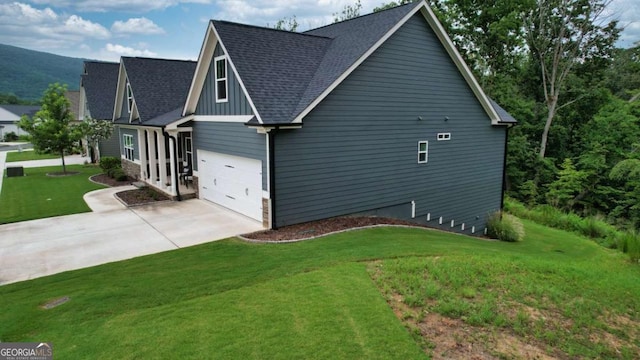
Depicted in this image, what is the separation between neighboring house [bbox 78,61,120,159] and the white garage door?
48.2 ft

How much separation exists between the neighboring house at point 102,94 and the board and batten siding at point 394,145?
20145 mm

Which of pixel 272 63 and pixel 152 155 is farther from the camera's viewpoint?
pixel 152 155

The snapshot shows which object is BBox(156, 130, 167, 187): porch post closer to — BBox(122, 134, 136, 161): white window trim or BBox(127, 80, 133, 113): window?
BBox(122, 134, 136, 161): white window trim

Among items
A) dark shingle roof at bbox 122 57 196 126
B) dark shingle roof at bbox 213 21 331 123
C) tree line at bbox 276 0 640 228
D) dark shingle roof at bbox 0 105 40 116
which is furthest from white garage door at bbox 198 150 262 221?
dark shingle roof at bbox 0 105 40 116

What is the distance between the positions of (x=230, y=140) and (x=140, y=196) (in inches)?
224

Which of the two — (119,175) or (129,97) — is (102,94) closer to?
(129,97)

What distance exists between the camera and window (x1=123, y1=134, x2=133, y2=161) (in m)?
21.3

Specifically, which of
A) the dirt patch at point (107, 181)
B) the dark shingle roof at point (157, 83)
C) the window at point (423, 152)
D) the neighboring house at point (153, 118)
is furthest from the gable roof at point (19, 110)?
the window at point (423, 152)

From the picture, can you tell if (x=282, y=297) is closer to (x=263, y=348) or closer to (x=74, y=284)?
(x=263, y=348)

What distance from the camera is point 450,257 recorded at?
8.52 m

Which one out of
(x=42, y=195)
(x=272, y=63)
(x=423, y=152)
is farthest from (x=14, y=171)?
(x=423, y=152)

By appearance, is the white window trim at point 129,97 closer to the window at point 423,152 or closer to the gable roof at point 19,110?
the window at point 423,152

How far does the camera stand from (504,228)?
1570 centimetres

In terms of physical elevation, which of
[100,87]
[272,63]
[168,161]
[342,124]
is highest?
[100,87]
